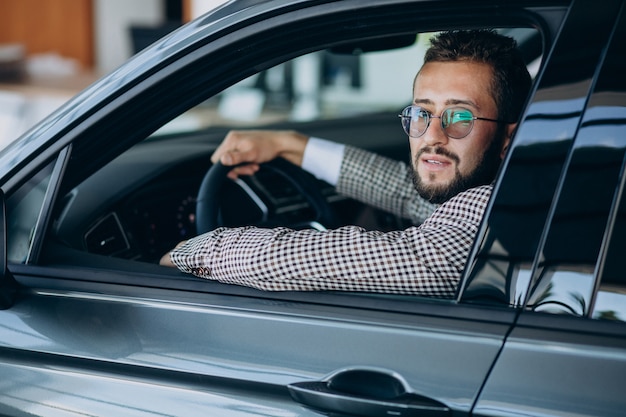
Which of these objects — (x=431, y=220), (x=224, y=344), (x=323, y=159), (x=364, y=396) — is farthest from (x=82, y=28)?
(x=364, y=396)

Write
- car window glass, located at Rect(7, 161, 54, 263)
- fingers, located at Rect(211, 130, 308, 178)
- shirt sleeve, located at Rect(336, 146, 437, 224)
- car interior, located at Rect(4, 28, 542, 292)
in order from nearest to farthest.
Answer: car window glass, located at Rect(7, 161, 54, 263), car interior, located at Rect(4, 28, 542, 292), fingers, located at Rect(211, 130, 308, 178), shirt sleeve, located at Rect(336, 146, 437, 224)

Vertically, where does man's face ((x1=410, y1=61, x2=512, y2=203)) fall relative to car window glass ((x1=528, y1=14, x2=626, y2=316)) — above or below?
above

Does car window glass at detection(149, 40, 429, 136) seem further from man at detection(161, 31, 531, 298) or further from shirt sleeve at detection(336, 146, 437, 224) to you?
man at detection(161, 31, 531, 298)

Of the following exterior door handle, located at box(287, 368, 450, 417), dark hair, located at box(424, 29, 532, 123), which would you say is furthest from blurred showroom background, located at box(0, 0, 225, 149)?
exterior door handle, located at box(287, 368, 450, 417)

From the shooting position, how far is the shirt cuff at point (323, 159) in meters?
2.73

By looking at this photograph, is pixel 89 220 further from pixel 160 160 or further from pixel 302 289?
pixel 302 289

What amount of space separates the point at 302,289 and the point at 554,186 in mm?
498

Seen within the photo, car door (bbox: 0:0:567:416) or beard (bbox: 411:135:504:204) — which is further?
beard (bbox: 411:135:504:204)

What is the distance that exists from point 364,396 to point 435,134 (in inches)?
27.4

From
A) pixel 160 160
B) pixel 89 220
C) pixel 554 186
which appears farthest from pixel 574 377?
pixel 160 160

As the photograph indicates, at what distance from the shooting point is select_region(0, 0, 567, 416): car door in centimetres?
143

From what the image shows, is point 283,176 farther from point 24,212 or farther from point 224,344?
point 224,344

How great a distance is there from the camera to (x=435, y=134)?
191cm

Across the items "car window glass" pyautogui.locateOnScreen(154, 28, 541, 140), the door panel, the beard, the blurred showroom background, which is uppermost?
the blurred showroom background
